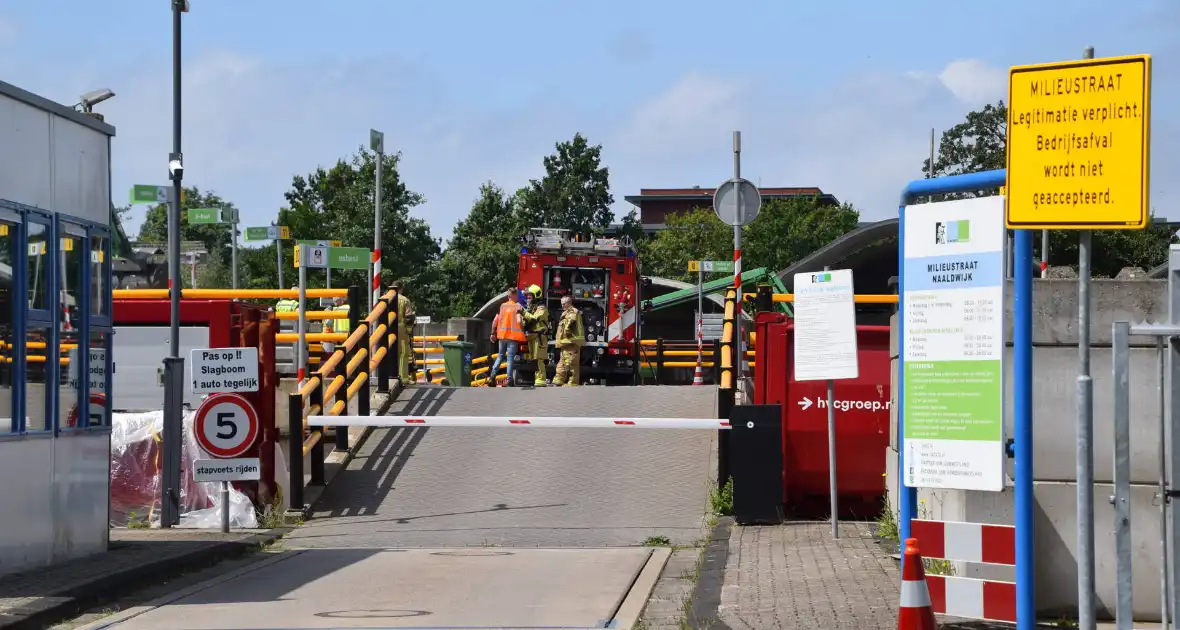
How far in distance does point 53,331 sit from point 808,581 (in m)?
5.70

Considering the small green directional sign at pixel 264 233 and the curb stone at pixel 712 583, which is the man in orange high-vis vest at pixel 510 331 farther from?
the curb stone at pixel 712 583

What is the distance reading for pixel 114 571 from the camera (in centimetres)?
1067

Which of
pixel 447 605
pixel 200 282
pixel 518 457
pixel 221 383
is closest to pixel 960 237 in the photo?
pixel 447 605

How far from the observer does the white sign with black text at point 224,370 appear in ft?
44.9

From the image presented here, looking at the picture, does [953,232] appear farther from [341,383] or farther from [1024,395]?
[341,383]

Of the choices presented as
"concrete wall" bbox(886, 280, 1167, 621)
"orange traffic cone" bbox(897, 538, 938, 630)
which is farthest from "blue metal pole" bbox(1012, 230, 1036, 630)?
"concrete wall" bbox(886, 280, 1167, 621)

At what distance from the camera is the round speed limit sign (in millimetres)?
13570

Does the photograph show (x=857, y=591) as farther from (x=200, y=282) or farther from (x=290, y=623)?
(x=200, y=282)

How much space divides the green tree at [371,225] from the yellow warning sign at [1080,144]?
152 ft

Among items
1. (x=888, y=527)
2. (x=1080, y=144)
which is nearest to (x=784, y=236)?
(x=888, y=527)

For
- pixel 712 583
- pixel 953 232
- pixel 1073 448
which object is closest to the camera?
pixel 953 232

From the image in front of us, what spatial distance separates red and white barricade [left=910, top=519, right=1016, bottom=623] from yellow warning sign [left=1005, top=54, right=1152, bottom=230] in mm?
2282

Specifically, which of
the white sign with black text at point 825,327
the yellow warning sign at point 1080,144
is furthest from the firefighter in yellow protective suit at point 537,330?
the yellow warning sign at point 1080,144

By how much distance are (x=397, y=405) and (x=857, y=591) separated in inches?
385
